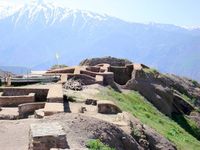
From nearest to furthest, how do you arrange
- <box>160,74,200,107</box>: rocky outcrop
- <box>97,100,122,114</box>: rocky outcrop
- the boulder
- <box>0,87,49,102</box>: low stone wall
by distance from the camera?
<box>97,100,122,114</box>: rocky outcrop
the boulder
<box>0,87,49,102</box>: low stone wall
<box>160,74,200,107</box>: rocky outcrop

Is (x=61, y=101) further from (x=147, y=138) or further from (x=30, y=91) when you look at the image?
(x=30, y=91)

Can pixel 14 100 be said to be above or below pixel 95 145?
below

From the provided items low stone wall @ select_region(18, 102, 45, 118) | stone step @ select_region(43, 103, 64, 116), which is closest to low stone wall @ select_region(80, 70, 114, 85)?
low stone wall @ select_region(18, 102, 45, 118)

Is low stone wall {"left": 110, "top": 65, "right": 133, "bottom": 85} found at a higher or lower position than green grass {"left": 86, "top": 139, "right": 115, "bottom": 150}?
lower

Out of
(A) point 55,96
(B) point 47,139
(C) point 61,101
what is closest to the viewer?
(B) point 47,139

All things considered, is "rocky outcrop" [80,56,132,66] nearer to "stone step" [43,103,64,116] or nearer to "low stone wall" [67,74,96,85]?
"low stone wall" [67,74,96,85]

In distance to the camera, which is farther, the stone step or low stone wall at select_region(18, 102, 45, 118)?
low stone wall at select_region(18, 102, 45, 118)

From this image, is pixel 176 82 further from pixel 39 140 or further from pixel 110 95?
pixel 39 140

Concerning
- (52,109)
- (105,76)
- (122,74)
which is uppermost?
(52,109)

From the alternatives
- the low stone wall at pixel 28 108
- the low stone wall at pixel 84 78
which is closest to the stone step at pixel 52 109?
the low stone wall at pixel 28 108

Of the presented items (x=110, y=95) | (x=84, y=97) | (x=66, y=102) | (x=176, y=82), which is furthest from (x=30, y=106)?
(x=176, y=82)

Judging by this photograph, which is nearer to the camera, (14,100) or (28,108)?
(28,108)

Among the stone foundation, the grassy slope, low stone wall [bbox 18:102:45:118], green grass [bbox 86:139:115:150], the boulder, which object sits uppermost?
the stone foundation

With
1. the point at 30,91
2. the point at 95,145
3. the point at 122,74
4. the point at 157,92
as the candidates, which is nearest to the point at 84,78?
the point at 30,91
